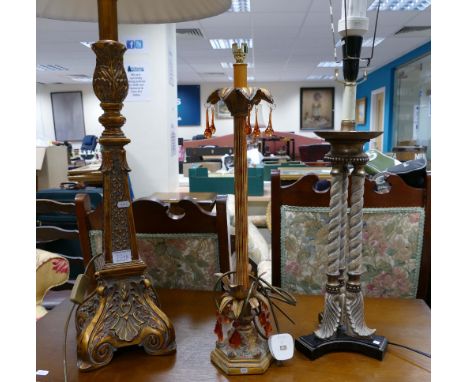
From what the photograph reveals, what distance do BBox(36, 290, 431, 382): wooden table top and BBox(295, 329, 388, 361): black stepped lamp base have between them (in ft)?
0.04

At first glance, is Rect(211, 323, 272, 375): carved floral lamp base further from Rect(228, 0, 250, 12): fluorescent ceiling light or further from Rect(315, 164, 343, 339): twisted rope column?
Rect(228, 0, 250, 12): fluorescent ceiling light

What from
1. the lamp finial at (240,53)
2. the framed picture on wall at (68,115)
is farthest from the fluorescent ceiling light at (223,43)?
the framed picture on wall at (68,115)

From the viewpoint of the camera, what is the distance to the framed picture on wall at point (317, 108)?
11203 mm

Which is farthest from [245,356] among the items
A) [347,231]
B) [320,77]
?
[320,77]

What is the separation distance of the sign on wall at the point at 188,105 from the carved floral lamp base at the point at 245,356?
10.9 m

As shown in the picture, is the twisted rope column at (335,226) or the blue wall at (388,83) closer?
the twisted rope column at (335,226)

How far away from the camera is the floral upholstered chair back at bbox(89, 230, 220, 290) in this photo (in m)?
1.13

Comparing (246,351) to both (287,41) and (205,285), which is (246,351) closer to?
(205,285)

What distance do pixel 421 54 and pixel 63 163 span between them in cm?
579

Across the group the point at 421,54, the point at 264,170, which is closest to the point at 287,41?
the point at 421,54

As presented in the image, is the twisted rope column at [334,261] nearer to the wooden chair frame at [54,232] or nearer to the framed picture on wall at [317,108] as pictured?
the wooden chair frame at [54,232]

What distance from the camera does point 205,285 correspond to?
1.16 metres

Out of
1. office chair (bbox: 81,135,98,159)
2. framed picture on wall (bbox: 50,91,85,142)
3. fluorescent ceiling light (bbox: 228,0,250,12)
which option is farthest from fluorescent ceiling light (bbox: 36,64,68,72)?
fluorescent ceiling light (bbox: 228,0,250,12)

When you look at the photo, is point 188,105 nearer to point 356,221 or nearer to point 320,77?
point 320,77
